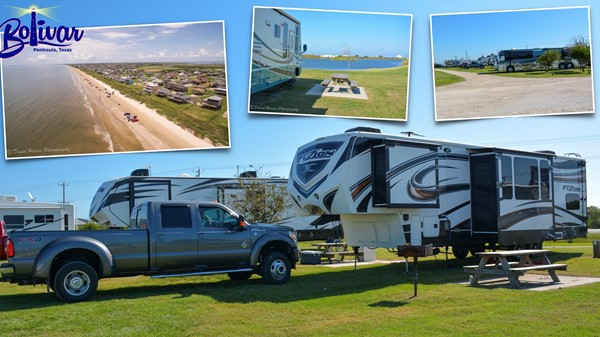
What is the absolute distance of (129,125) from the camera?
705 inches

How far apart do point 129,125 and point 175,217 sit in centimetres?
687

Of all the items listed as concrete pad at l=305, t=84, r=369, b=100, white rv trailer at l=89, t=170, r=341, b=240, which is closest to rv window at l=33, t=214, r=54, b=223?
white rv trailer at l=89, t=170, r=341, b=240

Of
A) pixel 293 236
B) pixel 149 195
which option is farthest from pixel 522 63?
pixel 149 195

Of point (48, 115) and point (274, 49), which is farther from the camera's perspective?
point (48, 115)

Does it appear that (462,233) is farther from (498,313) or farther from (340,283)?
(498,313)

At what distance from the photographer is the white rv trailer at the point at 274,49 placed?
1473 centimetres

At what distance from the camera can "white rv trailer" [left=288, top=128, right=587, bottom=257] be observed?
13.3 meters

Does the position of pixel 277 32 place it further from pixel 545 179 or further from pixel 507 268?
pixel 545 179

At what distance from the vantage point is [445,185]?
15.0 m

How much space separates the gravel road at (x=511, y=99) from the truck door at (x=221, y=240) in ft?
18.0

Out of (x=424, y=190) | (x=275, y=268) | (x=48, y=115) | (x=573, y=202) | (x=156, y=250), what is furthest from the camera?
(x=573, y=202)

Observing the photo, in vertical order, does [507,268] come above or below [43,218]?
below

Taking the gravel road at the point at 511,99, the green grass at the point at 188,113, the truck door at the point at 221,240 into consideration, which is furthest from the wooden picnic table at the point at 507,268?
the green grass at the point at 188,113

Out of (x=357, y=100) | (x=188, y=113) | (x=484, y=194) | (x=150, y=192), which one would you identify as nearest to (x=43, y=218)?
(x=150, y=192)
